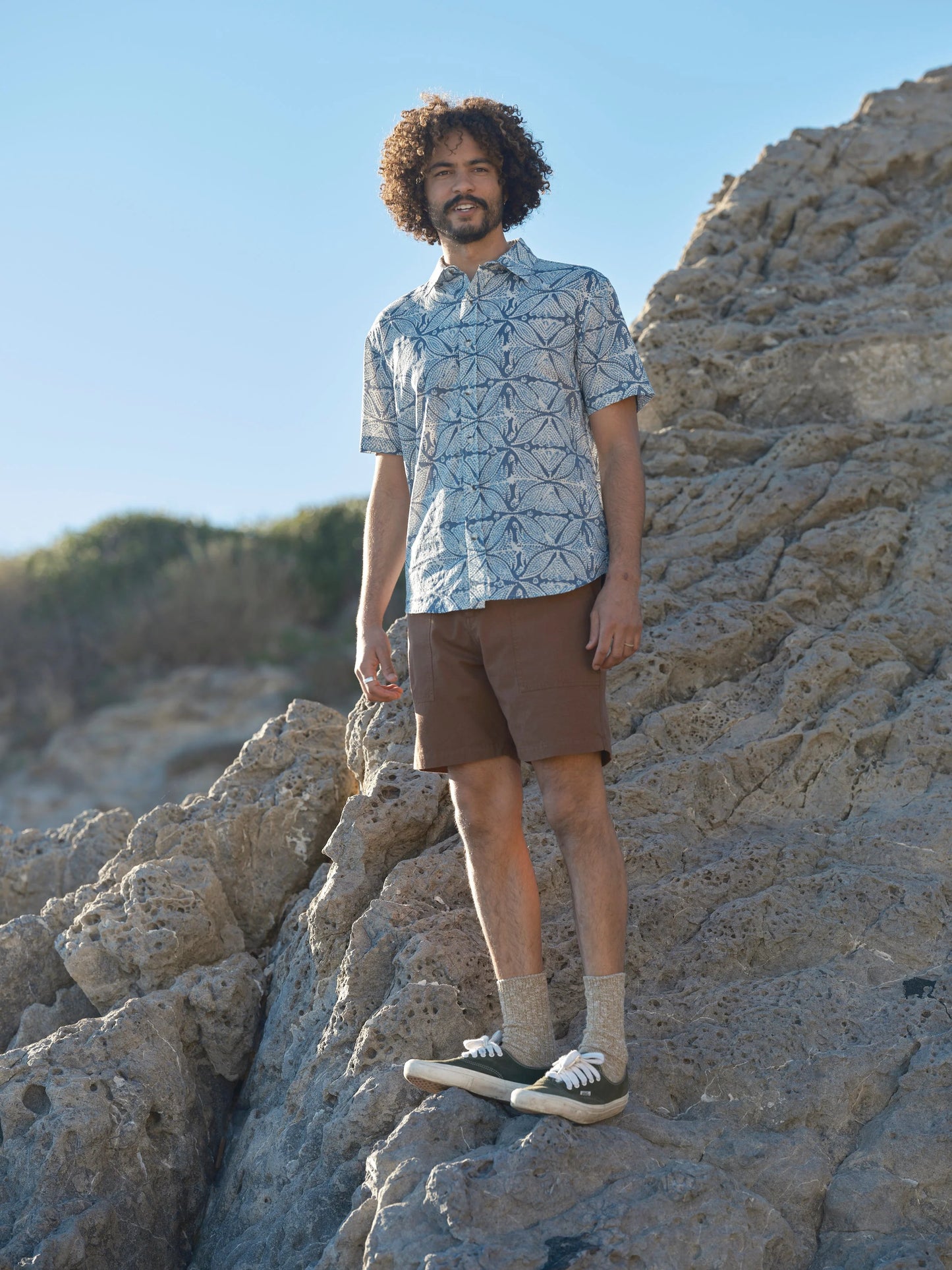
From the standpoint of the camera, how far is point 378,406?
11.6ft

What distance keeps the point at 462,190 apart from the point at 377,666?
1.36 meters

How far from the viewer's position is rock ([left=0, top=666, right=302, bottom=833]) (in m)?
15.4

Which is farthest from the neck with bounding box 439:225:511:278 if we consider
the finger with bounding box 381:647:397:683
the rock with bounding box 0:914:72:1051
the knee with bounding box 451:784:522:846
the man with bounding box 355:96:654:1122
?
the rock with bounding box 0:914:72:1051

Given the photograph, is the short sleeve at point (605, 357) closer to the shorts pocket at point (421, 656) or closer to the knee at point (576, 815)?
the shorts pocket at point (421, 656)

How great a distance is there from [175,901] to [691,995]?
73.3 inches

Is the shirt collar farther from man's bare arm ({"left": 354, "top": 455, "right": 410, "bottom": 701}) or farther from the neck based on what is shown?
man's bare arm ({"left": 354, "top": 455, "right": 410, "bottom": 701})

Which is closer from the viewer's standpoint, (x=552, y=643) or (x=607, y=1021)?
(x=607, y=1021)

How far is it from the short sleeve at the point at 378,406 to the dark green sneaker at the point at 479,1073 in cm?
171

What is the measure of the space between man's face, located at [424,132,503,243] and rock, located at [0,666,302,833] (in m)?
12.2

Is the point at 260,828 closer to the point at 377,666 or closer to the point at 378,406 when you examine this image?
the point at 377,666

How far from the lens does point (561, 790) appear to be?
2.95 meters

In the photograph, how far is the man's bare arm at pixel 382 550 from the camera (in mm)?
3399

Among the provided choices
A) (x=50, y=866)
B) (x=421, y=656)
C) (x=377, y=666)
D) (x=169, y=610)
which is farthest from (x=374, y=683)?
(x=169, y=610)

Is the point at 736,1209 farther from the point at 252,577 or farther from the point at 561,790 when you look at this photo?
the point at 252,577
